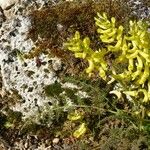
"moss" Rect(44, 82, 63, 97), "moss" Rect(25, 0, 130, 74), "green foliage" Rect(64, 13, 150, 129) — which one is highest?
"green foliage" Rect(64, 13, 150, 129)

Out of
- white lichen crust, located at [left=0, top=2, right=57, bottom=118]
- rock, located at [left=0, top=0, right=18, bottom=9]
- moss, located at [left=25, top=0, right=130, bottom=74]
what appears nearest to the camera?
white lichen crust, located at [left=0, top=2, right=57, bottom=118]

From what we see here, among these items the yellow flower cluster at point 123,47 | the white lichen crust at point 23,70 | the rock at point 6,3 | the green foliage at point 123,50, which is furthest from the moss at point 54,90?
the rock at point 6,3

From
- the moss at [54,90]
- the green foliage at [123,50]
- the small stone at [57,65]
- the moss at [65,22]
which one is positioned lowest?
the moss at [54,90]

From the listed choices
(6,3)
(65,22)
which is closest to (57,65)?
(65,22)

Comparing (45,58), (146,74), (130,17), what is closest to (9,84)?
(45,58)

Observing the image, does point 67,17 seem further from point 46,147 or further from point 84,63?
point 46,147

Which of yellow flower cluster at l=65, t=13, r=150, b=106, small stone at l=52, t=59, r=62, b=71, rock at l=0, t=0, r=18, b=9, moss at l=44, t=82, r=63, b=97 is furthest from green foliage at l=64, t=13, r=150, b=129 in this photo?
rock at l=0, t=0, r=18, b=9

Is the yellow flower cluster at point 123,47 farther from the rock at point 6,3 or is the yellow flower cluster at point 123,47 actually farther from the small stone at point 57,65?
the rock at point 6,3

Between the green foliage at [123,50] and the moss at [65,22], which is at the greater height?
the green foliage at [123,50]

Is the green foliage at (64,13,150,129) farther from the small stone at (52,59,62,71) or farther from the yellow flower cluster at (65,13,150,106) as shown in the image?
the small stone at (52,59,62,71)

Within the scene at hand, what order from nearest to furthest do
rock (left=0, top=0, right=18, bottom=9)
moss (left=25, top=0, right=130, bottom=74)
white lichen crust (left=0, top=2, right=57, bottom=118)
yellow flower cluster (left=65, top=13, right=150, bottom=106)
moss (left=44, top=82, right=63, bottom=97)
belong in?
yellow flower cluster (left=65, top=13, right=150, bottom=106) < moss (left=44, top=82, right=63, bottom=97) < white lichen crust (left=0, top=2, right=57, bottom=118) < moss (left=25, top=0, right=130, bottom=74) < rock (left=0, top=0, right=18, bottom=9)

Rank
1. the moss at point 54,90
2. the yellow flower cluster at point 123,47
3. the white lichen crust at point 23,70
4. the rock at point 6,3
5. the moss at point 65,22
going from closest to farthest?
the yellow flower cluster at point 123,47 → the moss at point 54,90 → the white lichen crust at point 23,70 → the moss at point 65,22 → the rock at point 6,3
